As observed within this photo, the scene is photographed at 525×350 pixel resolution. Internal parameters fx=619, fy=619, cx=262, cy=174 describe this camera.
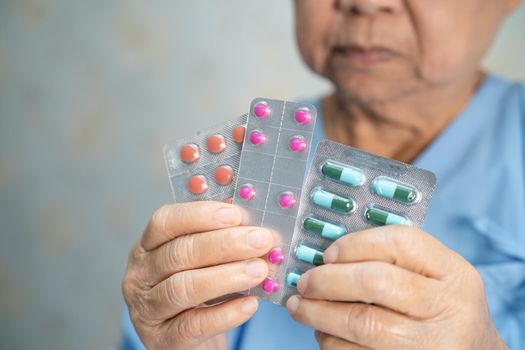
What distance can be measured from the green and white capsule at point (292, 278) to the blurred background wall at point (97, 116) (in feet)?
2.78

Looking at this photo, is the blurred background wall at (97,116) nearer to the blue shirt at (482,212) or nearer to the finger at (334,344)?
the blue shirt at (482,212)

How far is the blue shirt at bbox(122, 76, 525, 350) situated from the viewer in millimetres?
732

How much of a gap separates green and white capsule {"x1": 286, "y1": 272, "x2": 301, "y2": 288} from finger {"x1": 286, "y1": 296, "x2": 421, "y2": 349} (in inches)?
1.6

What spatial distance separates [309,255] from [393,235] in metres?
0.09

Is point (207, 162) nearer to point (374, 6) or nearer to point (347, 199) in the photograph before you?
point (347, 199)

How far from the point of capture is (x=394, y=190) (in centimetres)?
54

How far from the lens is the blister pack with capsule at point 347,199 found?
1.78 ft

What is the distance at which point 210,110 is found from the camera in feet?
4.78

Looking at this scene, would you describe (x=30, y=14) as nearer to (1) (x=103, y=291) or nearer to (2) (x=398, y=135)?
(1) (x=103, y=291)

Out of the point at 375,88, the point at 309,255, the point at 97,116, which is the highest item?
the point at 375,88

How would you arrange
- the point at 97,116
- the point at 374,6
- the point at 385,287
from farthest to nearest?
the point at 97,116
the point at 374,6
the point at 385,287

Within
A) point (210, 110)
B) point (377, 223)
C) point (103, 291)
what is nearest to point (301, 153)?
point (377, 223)

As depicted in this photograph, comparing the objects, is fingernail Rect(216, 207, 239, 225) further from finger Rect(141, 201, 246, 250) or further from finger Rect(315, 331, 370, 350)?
finger Rect(315, 331, 370, 350)

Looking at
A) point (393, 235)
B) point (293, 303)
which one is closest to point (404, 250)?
point (393, 235)
